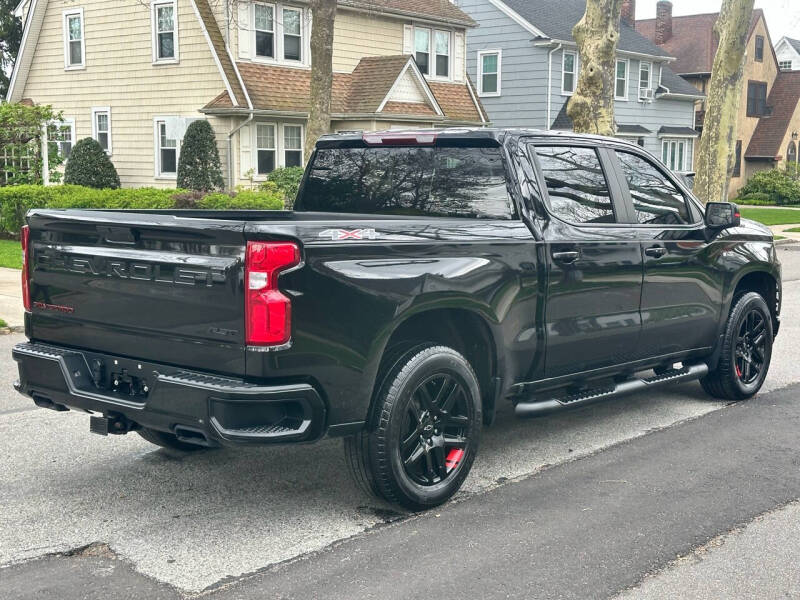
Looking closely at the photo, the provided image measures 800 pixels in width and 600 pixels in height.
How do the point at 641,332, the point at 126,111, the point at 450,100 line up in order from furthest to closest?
the point at 450,100 → the point at 126,111 → the point at 641,332

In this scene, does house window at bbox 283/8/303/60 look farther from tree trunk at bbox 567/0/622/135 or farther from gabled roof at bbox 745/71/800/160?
gabled roof at bbox 745/71/800/160

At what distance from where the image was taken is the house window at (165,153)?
26922mm

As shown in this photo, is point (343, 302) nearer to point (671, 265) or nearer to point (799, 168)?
point (671, 265)

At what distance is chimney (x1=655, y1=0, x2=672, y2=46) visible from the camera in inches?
1954

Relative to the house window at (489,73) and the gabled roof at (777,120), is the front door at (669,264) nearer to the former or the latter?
the house window at (489,73)

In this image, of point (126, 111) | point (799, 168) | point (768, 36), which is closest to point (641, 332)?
point (126, 111)

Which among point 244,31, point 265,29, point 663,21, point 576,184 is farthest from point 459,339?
point 663,21

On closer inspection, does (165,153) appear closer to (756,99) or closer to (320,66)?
(320,66)

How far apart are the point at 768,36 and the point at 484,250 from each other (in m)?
49.6

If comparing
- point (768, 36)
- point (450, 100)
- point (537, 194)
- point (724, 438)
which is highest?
point (768, 36)

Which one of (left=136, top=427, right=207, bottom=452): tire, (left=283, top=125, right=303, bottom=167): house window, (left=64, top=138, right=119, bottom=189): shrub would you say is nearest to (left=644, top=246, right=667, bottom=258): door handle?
(left=136, top=427, right=207, bottom=452): tire

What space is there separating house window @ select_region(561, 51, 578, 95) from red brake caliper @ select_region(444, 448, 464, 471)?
32448 millimetres

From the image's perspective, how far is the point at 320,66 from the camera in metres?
18.6

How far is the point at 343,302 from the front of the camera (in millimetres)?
4738
